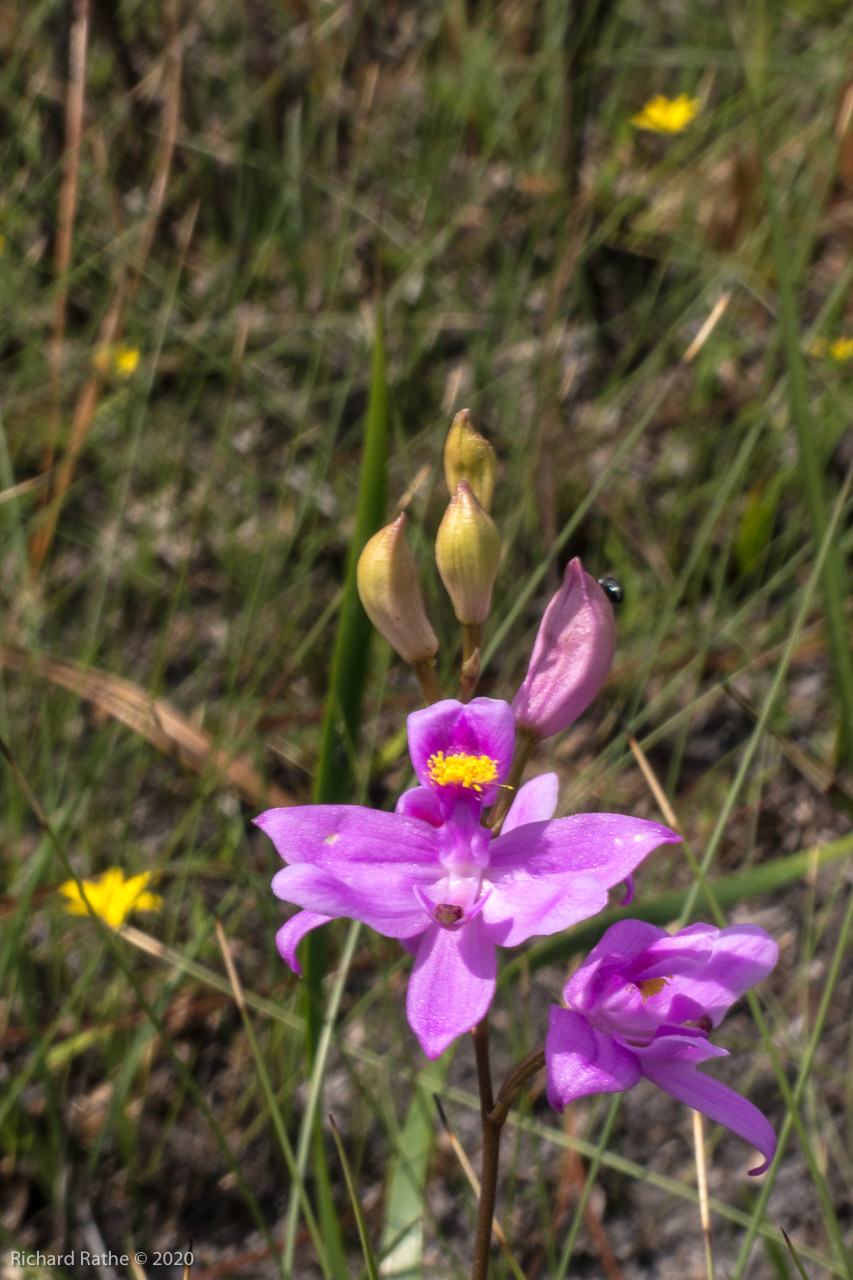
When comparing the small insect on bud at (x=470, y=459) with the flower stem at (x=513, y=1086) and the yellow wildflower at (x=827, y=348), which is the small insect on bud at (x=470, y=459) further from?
the yellow wildflower at (x=827, y=348)

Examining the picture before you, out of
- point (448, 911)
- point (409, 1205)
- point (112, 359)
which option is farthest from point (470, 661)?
point (112, 359)

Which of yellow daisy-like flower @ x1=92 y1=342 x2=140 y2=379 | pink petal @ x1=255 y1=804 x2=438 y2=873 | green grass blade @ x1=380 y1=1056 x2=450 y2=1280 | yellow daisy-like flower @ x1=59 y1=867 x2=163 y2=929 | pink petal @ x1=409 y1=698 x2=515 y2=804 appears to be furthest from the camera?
yellow daisy-like flower @ x1=92 y1=342 x2=140 y2=379

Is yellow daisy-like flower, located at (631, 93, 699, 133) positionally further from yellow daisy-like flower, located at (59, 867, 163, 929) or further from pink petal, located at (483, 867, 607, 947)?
pink petal, located at (483, 867, 607, 947)

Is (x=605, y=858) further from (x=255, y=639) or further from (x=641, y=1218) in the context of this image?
(x=255, y=639)

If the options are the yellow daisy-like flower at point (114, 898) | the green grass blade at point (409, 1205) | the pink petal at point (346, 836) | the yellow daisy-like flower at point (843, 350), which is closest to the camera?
the pink petal at point (346, 836)

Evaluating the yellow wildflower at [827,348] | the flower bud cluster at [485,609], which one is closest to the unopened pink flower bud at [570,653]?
the flower bud cluster at [485,609]

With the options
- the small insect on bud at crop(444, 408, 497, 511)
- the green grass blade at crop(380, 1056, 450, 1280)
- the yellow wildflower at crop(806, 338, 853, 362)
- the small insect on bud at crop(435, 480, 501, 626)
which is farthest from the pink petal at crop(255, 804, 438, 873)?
the yellow wildflower at crop(806, 338, 853, 362)
